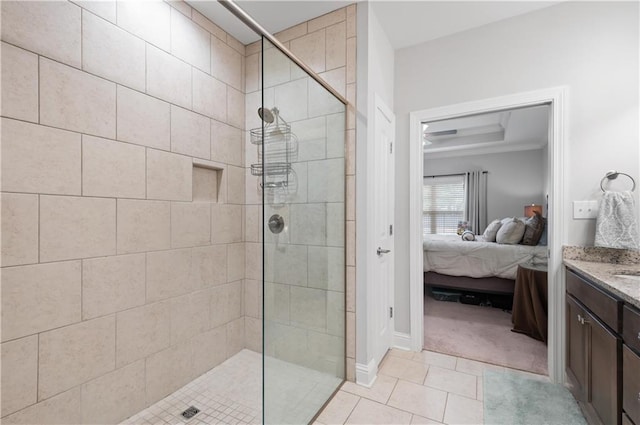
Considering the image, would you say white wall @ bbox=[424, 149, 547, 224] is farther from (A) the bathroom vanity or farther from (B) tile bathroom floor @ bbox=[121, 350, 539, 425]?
(B) tile bathroom floor @ bbox=[121, 350, 539, 425]

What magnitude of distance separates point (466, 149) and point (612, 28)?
14.9 feet

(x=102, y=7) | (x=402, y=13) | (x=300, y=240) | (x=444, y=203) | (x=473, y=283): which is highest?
(x=402, y=13)

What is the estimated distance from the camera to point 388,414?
1681mm

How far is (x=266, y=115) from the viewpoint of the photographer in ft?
4.47

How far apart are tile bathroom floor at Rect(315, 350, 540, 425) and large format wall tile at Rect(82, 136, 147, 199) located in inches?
68.2

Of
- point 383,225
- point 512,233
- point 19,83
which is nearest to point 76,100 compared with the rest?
point 19,83

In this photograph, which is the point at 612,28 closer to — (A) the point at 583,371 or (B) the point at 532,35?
(B) the point at 532,35

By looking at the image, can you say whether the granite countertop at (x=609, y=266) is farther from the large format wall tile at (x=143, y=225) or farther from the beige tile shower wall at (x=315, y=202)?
the large format wall tile at (x=143, y=225)

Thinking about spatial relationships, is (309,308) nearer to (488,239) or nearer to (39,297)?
(39,297)

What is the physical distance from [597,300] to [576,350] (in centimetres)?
50

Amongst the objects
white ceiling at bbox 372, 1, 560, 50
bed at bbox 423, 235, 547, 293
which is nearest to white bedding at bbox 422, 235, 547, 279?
bed at bbox 423, 235, 547, 293

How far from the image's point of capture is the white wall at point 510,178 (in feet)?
19.5

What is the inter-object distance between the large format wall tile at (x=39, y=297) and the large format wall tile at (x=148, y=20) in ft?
4.54

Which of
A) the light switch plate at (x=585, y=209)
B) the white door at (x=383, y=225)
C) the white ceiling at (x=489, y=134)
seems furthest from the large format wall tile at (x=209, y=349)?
the white ceiling at (x=489, y=134)
